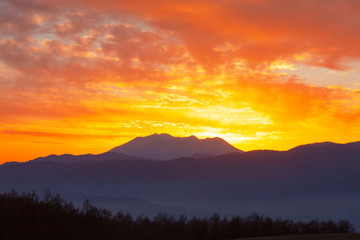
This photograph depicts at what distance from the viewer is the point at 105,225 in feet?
60.5

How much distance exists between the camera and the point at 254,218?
21.6 m

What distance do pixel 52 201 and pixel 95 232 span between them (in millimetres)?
4135

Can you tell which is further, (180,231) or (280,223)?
(280,223)

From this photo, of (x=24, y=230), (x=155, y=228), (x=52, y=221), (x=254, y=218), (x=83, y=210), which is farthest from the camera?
(x=254, y=218)

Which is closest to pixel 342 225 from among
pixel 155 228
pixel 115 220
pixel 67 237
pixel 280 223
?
pixel 280 223

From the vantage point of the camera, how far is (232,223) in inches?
816

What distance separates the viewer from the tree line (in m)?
16.6

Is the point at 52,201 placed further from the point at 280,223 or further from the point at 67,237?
the point at 280,223

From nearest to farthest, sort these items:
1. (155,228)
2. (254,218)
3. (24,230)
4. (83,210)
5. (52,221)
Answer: (24,230)
(52,221)
(155,228)
(83,210)
(254,218)

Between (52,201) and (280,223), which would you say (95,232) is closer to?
(52,201)

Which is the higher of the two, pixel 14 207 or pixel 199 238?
pixel 14 207

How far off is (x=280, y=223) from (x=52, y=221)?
9.39 metres

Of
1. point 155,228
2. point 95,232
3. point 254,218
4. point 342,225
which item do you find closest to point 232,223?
point 254,218

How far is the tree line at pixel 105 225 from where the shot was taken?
1661cm
